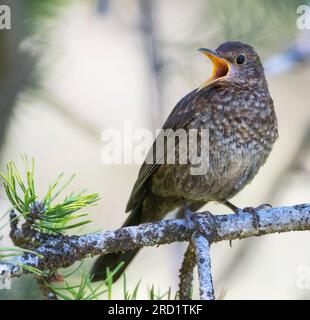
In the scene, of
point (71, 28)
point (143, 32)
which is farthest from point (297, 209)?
point (71, 28)

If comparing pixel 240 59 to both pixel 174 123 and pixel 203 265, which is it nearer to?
pixel 174 123

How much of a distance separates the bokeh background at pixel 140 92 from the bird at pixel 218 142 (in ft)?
0.93

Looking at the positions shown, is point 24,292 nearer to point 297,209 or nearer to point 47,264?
point 47,264

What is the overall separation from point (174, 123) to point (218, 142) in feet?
1.25

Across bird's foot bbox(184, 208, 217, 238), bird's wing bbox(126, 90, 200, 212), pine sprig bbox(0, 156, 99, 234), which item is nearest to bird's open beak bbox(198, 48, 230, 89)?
bird's wing bbox(126, 90, 200, 212)

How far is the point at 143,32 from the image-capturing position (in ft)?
16.0

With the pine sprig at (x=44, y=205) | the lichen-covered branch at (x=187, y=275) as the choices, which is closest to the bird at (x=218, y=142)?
the lichen-covered branch at (x=187, y=275)

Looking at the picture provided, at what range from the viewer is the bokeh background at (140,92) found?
4254 mm

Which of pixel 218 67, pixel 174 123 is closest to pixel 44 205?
pixel 174 123

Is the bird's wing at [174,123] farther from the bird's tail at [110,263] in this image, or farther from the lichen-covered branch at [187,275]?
the lichen-covered branch at [187,275]

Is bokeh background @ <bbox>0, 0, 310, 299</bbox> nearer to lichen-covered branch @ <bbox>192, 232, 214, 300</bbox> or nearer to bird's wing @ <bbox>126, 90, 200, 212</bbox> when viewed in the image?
bird's wing @ <bbox>126, 90, 200, 212</bbox>

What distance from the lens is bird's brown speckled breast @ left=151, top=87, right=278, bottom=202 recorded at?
4289mm

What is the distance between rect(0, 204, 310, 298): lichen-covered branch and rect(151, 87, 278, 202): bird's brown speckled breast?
558 mm
